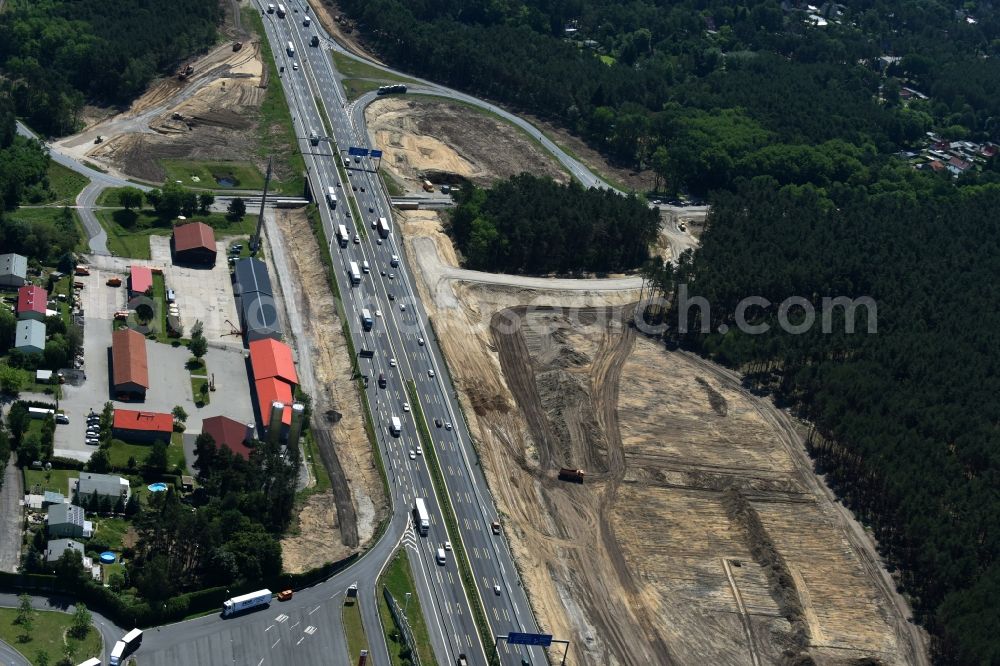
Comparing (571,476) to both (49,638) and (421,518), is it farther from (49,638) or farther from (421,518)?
(49,638)

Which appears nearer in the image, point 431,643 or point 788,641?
point 431,643

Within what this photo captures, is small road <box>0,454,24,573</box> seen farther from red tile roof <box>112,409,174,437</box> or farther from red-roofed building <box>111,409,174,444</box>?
red tile roof <box>112,409,174,437</box>

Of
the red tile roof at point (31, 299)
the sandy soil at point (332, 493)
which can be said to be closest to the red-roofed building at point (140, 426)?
the sandy soil at point (332, 493)

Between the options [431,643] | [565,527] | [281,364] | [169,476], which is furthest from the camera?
[281,364]

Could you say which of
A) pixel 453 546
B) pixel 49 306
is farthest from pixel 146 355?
pixel 453 546

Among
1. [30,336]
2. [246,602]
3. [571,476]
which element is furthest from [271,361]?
[246,602]

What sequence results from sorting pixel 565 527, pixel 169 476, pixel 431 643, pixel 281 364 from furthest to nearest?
pixel 281 364 < pixel 565 527 < pixel 169 476 < pixel 431 643

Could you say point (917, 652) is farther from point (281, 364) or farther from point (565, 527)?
point (281, 364)
